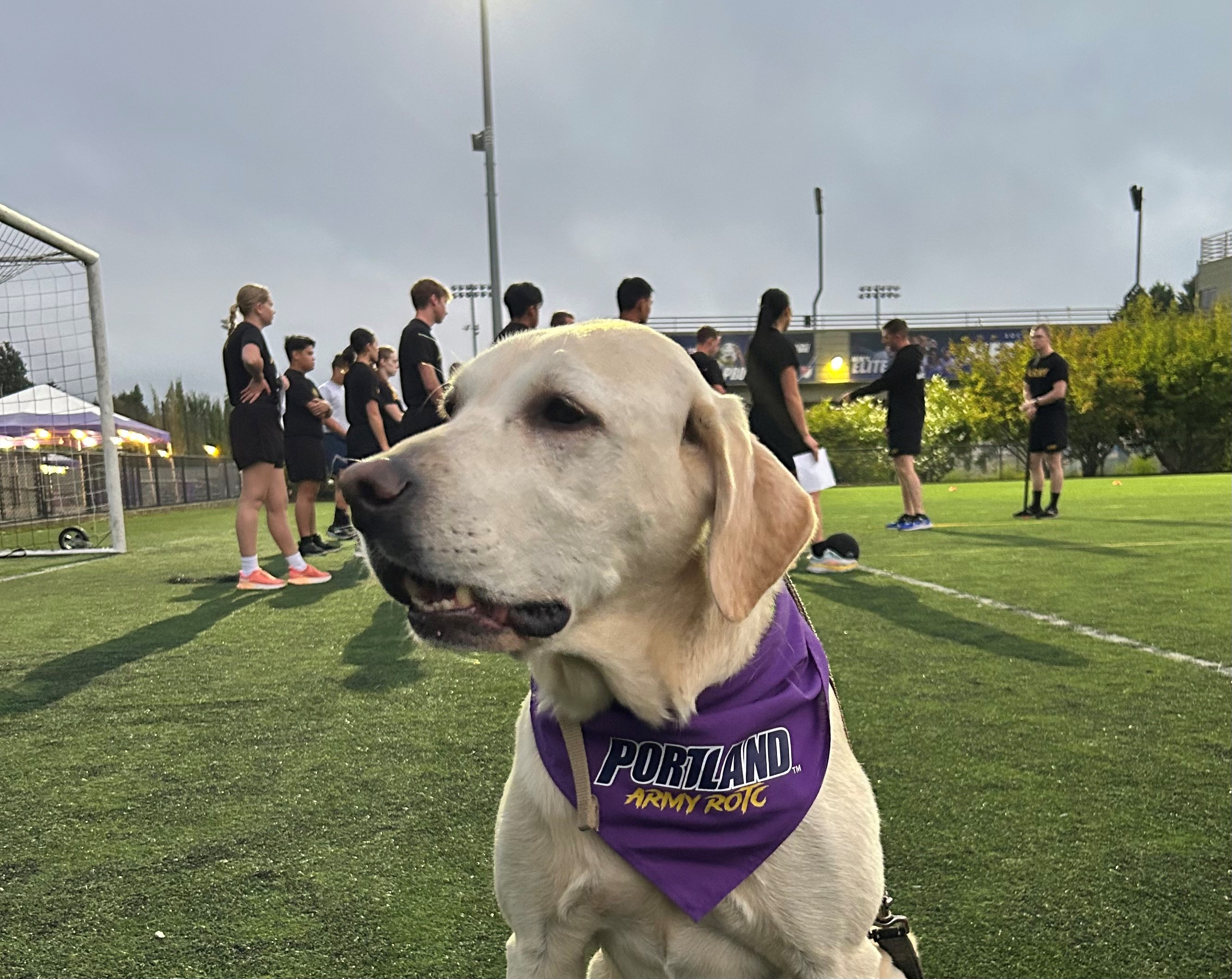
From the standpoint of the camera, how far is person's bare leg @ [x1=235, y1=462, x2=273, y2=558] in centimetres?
681

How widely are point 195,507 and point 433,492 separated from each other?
26.2m

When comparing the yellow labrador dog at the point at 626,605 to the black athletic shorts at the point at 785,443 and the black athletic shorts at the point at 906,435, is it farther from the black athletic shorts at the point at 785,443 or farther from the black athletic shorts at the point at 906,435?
the black athletic shorts at the point at 906,435

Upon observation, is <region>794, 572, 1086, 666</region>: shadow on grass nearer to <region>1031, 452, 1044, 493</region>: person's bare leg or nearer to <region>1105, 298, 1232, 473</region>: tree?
<region>1031, 452, 1044, 493</region>: person's bare leg

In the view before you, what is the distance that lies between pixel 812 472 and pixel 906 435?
238 cm

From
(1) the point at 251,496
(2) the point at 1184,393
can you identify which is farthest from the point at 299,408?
(2) the point at 1184,393

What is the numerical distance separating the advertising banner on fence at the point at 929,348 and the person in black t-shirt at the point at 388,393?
40193 millimetres

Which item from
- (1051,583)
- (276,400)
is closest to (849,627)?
(1051,583)

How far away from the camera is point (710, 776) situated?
1.70 m

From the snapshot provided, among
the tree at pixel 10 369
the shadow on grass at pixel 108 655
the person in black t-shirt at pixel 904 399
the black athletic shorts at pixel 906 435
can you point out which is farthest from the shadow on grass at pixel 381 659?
the tree at pixel 10 369

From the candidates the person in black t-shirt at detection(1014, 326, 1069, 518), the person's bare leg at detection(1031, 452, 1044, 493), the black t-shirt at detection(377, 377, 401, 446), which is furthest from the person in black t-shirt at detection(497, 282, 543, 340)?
the person's bare leg at detection(1031, 452, 1044, 493)

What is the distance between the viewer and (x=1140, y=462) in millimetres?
32125

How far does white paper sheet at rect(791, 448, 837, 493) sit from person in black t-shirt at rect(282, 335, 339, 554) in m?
4.91

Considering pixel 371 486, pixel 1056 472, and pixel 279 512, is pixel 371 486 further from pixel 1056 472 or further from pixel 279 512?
pixel 1056 472

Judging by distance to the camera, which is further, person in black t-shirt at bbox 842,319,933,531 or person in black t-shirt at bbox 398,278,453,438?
person in black t-shirt at bbox 842,319,933,531
